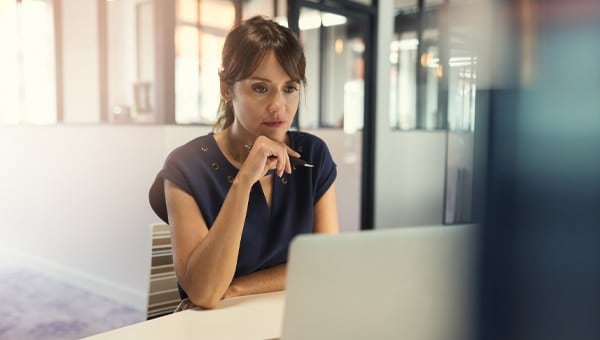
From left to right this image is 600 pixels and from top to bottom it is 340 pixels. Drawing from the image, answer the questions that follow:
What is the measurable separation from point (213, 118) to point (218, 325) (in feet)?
1.79

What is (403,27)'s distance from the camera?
12.8 feet

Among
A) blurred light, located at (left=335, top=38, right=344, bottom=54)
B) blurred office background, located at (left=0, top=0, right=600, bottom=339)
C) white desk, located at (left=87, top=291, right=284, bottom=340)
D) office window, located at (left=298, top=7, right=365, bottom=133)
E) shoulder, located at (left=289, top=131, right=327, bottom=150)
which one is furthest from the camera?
blurred light, located at (left=335, top=38, right=344, bottom=54)

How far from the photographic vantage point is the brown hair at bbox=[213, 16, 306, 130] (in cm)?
109

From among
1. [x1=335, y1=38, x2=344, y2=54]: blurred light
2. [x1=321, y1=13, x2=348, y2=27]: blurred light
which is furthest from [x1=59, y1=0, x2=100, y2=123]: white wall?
[x1=335, y1=38, x2=344, y2=54]: blurred light

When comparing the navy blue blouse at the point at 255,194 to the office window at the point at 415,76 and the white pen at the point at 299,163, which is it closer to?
the white pen at the point at 299,163

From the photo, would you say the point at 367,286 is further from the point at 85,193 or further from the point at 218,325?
the point at 85,193

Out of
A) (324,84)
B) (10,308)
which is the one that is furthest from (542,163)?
(324,84)

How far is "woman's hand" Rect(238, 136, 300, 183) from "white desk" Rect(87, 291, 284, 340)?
0.82 feet

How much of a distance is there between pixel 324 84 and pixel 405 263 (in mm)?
2897

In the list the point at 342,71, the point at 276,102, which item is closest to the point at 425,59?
the point at 342,71

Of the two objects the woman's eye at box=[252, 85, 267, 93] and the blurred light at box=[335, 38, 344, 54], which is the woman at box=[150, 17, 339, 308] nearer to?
the woman's eye at box=[252, 85, 267, 93]

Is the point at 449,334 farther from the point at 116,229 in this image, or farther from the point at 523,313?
the point at 116,229

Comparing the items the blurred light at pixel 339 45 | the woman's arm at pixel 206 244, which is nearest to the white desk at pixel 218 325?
the woman's arm at pixel 206 244

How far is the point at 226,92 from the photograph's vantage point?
3.74ft
